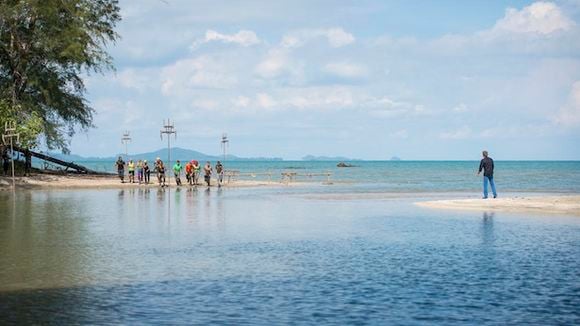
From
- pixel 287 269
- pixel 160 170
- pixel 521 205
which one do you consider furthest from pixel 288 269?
pixel 160 170

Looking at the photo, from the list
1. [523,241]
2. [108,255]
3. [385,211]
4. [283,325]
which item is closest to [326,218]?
[385,211]

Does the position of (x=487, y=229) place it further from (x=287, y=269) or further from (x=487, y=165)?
(x=487, y=165)

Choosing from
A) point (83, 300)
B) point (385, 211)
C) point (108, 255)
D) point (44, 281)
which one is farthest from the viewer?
point (385, 211)

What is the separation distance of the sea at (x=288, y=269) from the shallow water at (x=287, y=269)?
0.12 ft

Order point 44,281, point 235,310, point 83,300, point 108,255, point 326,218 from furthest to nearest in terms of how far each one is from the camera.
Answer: point 326,218, point 108,255, point 44,281, point 83,300, point 235,310

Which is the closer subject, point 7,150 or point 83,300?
point 83,300

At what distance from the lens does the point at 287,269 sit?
16016mm

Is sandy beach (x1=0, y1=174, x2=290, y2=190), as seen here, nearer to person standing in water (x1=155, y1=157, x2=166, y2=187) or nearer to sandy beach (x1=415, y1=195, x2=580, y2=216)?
person standing in water (x1=155, y1=157, x2=166, y2=187)

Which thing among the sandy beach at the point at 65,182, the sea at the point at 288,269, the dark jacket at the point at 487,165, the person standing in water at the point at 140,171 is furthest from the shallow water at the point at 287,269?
the person standing in water at the point at 140,171

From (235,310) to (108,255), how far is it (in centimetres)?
740

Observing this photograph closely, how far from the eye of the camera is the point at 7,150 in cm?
5416

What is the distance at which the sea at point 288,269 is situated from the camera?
11.5m

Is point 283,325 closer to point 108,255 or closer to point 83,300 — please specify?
point 83,300

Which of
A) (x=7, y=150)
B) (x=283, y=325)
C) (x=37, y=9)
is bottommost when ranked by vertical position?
(x=283, y=325)
